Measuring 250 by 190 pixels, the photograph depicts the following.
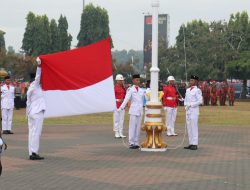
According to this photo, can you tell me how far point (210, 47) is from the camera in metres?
58.5

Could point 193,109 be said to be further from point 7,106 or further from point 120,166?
point 7,106

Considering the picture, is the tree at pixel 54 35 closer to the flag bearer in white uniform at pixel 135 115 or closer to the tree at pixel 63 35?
the tree at pixel 63 35

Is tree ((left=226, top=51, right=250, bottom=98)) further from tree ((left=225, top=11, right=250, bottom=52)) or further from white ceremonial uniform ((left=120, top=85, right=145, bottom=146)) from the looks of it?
white ceremonial uniform ((left=120, top=85, right=145, bottom=146))

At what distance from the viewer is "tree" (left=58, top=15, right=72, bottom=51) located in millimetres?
85250

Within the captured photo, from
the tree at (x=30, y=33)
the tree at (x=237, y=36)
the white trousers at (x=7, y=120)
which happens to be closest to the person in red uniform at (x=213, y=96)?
the tree at (x=237, y=36)

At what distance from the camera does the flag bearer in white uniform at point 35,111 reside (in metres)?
12.7

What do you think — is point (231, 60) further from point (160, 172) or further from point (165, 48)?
point (160, 172)

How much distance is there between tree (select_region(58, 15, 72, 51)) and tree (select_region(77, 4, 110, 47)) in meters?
4.70

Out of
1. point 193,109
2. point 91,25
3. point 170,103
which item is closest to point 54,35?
point 91,25

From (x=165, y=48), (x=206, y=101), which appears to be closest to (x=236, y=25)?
(x=165, y=48)

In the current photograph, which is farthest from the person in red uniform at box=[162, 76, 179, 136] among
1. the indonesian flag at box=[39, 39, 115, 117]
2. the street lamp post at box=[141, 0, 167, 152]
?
the indonesian flag at box=[39, 39, 115, 117]

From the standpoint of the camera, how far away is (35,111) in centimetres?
1267

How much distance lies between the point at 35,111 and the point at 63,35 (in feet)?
243

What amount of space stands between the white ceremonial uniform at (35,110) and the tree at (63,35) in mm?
72224
